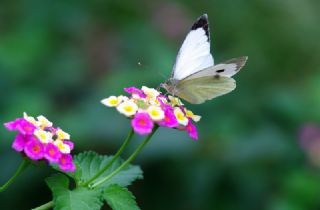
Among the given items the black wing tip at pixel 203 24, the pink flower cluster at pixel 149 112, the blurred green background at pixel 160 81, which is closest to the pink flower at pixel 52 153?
the pink flower cluster at pixel 149 112

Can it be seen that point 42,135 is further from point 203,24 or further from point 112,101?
point 203,24

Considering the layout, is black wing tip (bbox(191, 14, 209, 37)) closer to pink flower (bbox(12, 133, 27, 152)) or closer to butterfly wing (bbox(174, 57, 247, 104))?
butterfly wing (bbox(174, 57, 247, 104))

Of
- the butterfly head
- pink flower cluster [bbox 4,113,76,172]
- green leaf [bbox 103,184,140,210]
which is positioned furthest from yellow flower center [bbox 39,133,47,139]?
the butterfly head

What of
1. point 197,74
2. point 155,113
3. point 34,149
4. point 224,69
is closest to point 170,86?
point 197,74

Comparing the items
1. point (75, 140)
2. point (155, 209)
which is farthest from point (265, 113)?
point (75, 140)

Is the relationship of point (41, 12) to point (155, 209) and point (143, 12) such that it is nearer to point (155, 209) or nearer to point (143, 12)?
point (143, 12)

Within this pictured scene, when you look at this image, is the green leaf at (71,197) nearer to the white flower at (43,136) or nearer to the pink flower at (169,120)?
the white flower at (43,136)
